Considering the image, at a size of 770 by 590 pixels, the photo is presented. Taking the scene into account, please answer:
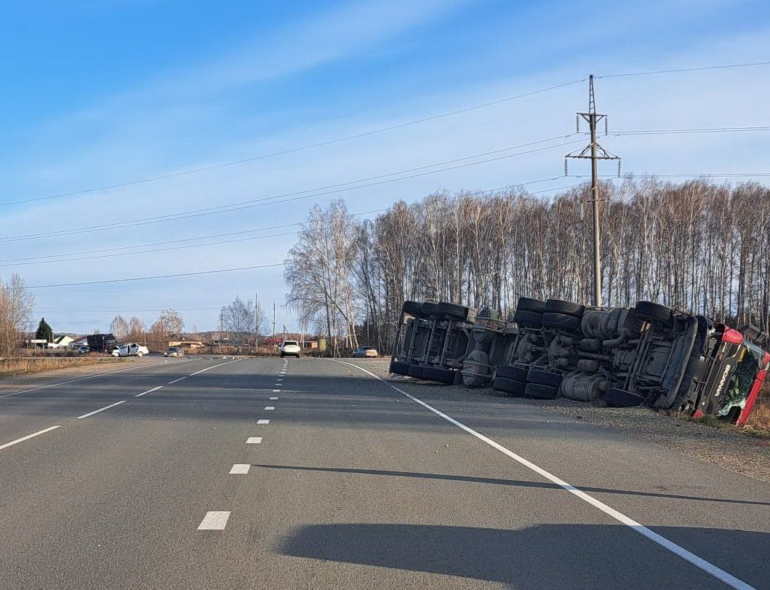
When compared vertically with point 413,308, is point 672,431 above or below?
below

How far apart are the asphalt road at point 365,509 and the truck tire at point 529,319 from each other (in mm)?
8319

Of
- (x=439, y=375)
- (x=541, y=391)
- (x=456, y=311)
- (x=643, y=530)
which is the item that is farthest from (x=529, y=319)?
(x=643, y=530)

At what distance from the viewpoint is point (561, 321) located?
74.9ft

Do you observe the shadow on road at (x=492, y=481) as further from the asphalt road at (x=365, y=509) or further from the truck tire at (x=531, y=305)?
the truck tire at (x=531, y=305)

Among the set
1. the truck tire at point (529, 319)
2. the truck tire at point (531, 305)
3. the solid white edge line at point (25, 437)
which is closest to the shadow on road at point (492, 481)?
the solid white edge line at point (25, 437)

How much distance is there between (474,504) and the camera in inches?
332

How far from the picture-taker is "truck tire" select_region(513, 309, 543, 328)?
78.2 ft

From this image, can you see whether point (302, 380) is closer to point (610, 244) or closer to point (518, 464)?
point (518, 464)

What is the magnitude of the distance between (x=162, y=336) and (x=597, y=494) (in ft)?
474

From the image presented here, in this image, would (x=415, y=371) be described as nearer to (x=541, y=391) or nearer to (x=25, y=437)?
(x=541, y=391)

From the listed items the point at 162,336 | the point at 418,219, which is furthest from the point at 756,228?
the point at 162,336

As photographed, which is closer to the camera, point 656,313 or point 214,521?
point 214,521

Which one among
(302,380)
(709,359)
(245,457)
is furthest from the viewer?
(302,380)

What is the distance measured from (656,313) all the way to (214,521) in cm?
1473
